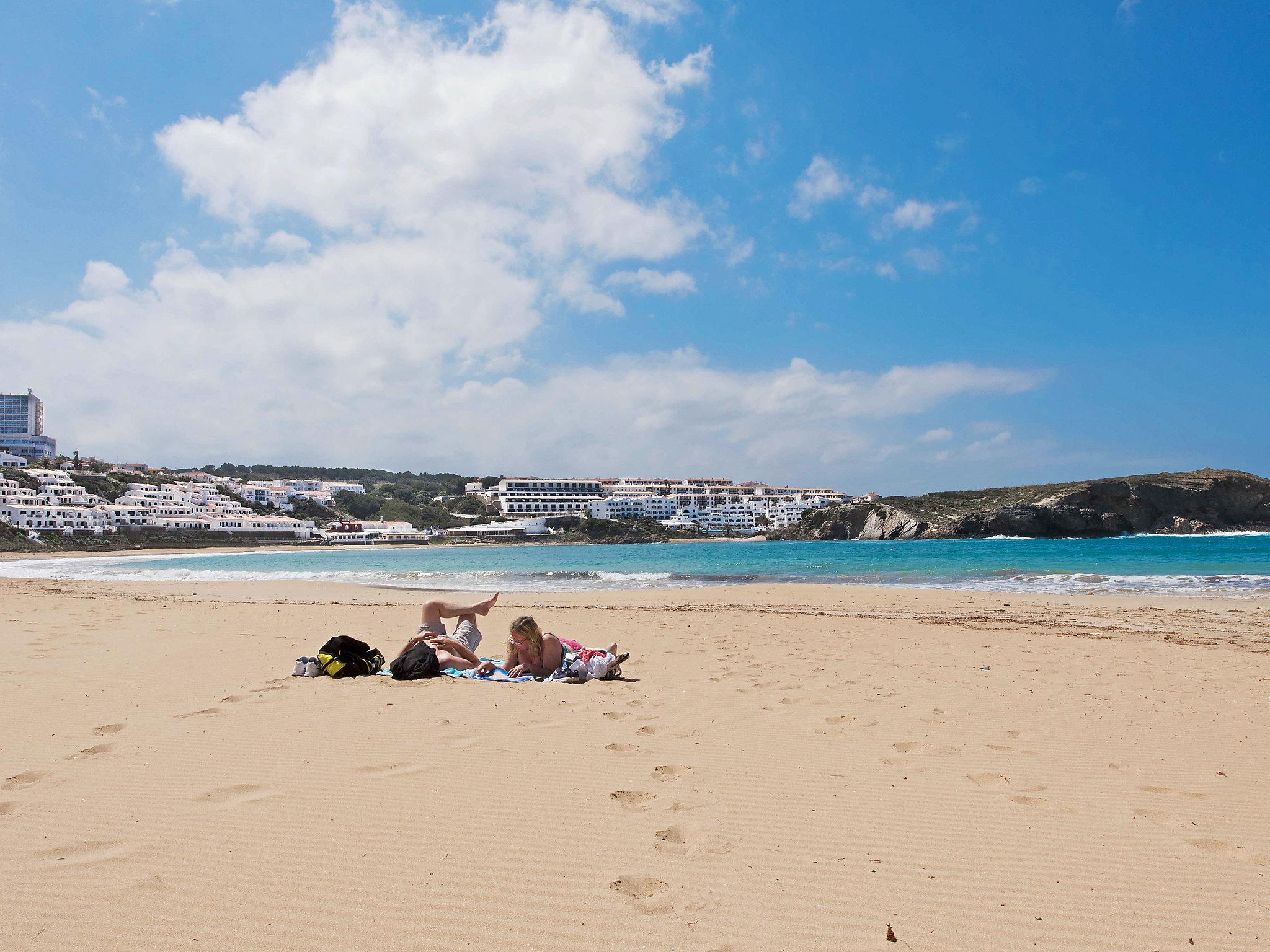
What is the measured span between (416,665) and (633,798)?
386 centimetres

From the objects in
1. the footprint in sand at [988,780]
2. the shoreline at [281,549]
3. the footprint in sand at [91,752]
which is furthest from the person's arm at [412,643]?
the shoreline at [281,549]

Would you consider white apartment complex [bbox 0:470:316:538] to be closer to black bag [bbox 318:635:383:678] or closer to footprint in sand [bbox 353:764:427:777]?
black bag [bbox 318:635:383:678]

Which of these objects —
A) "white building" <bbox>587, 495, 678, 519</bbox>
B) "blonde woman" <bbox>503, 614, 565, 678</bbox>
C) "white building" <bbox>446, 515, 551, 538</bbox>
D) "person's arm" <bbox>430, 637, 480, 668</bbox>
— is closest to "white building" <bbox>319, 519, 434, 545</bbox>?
"white building" <bbox>446, 515, 551, 538</bbox>

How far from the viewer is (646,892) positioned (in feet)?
8.74

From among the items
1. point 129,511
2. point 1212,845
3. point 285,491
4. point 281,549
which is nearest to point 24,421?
point 285,491

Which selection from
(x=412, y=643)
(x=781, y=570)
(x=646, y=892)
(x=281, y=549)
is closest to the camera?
(x=646, y=892)

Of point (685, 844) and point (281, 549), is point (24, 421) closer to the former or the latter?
point (281, 549)

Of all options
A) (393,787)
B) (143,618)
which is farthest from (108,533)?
(393,787)

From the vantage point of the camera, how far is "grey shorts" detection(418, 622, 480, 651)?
7930 millimetres

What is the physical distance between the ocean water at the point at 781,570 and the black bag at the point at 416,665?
53.8 ft

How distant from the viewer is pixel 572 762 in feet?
13.6

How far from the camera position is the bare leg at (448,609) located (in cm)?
809

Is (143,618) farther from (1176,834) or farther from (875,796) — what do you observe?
(1176,834)

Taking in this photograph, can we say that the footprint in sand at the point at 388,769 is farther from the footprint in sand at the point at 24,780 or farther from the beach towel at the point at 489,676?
the beach towel at the point at 489,676
